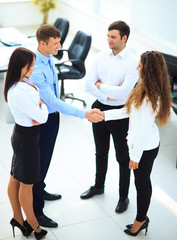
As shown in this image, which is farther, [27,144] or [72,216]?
[72,216]

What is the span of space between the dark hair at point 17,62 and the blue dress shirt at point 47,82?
1.03 ft

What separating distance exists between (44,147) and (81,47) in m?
2.97

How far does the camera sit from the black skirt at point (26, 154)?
292 cm

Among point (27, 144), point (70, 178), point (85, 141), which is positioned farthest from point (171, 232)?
point (85, 141)

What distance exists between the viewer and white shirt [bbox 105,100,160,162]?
9.50 ft

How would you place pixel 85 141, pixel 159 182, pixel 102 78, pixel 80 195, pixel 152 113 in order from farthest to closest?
pixel 85 141, pixel 159 182, pixel 80 195, pixel 102 78, pixel 152 113

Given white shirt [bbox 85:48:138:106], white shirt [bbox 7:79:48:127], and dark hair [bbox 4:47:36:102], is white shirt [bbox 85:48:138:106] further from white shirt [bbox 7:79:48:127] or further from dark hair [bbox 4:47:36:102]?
dark hair [bbox 4:47:36:102]

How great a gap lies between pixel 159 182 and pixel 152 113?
5.24ft

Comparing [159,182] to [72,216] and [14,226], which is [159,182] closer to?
[72,216]

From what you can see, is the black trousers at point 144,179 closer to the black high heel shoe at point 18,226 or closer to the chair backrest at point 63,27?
the black high heel shoe at point 18,226

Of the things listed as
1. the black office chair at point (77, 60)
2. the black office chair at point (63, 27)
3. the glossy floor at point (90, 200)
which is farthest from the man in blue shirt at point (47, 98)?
the black office chair at point (63, 27)

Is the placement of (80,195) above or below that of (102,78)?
below

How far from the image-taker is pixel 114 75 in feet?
11.4

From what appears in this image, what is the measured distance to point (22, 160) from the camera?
2.98m
